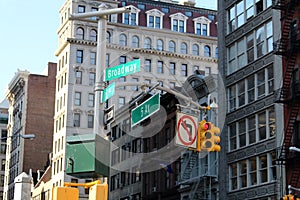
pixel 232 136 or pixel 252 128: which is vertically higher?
pixel 252 128

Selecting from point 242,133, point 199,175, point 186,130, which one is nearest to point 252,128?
point 242,133

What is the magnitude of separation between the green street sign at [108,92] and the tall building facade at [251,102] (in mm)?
30840

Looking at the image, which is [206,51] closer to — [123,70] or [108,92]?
[123,70]

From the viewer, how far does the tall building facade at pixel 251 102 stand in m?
45.0

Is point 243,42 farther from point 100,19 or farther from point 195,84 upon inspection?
point 100,19

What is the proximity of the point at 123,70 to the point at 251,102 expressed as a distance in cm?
3501

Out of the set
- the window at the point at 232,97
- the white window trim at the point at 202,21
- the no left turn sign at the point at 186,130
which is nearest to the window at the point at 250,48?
the window at the point at 232,97

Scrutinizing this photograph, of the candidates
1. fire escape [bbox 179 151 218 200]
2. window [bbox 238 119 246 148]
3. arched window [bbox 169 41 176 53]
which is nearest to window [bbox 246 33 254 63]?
window [bbox 238 119 246 148]

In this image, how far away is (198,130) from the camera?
16.6 metres

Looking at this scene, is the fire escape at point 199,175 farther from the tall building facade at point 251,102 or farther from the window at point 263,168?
the window at point 263,168

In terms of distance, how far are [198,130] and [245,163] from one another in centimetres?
3249

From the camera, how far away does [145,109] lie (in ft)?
48.5

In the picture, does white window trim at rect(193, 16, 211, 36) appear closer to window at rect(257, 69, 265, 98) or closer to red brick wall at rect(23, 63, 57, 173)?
red brick wall at rect(23, 63, 57, 173)

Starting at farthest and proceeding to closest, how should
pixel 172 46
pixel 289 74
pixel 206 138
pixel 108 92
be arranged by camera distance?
pixel 172 46 → pixel 289 74 → pixel 206 138 → pixel 108 92
